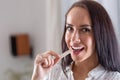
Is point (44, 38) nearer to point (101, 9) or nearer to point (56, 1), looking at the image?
point (56, 1)

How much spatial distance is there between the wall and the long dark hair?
1557mm

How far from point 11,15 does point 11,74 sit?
1.88 feet

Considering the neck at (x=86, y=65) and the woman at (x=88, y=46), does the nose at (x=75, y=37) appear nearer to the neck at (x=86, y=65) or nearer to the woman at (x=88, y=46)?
the woman at (x=88, y=46)

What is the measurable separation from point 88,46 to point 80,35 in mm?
51

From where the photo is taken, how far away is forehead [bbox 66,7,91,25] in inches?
37.5

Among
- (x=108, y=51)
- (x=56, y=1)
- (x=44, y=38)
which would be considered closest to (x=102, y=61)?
(x=108, y=51)

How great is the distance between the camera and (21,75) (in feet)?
8.30

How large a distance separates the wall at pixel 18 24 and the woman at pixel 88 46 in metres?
1.49

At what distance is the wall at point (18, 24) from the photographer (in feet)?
8.19

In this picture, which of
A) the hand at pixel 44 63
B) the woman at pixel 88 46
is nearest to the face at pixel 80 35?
the woman at pixel 88 46

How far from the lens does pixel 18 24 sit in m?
2.54

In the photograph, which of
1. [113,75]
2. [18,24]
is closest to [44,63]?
[113,75]

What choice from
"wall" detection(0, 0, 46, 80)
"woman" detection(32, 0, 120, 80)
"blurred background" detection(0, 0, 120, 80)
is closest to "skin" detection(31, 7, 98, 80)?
"woman" detection(32, 0, 120, 80)

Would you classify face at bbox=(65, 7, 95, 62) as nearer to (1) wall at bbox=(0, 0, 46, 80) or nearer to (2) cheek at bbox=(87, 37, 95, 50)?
(2) cheek at bbox=(87, 37, 95, 50)
